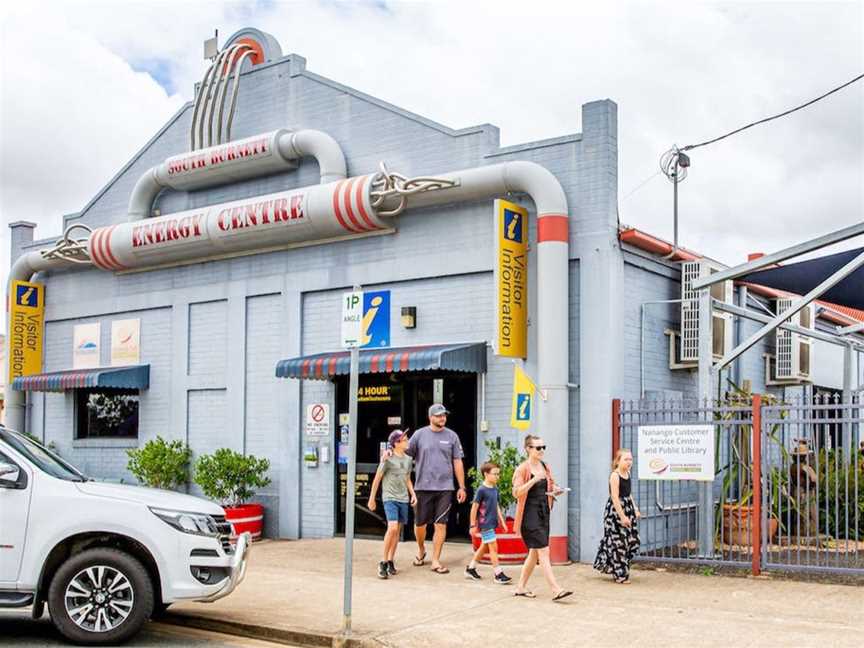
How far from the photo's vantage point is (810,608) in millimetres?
9703

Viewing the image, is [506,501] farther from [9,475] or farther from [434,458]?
[9,475]

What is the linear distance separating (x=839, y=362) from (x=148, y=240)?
1270cm

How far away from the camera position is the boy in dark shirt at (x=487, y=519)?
11.2 metres

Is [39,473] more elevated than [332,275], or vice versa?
[332,275]

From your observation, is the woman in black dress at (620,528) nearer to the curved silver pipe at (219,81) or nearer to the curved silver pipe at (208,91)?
the curved silver pipe at (219,81)

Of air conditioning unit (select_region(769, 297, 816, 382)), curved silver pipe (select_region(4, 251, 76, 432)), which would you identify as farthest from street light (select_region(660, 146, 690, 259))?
curved silver pipe (select_region(4, 251, 76, 432))

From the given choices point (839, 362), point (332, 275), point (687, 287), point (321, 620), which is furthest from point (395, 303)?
point (839, 362)

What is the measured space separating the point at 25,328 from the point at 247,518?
7300 millimetres

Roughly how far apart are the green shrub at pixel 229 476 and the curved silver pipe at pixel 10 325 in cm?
598

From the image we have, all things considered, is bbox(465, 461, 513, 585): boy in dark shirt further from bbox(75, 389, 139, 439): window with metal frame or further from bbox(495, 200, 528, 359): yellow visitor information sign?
bbox(75, 389, 139, 439): window with metal frame

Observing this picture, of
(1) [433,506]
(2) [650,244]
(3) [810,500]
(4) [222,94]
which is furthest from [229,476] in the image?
(3) [810,500]

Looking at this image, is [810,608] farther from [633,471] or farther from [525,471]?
[633,471]

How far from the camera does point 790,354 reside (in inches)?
675

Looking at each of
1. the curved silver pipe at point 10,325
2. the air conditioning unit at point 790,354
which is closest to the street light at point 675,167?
the air conditioning unit at point 790,354
